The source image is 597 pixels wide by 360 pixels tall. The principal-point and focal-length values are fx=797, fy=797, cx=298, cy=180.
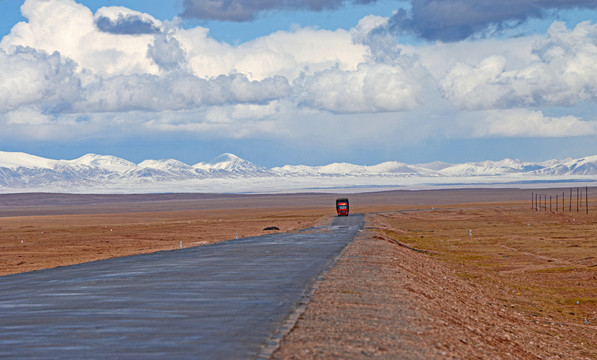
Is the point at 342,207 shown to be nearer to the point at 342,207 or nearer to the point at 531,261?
the point at 342,207

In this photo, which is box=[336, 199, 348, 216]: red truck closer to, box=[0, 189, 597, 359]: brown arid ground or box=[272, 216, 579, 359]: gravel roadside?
box=[0, 189, 597, 359]: brown arid ground

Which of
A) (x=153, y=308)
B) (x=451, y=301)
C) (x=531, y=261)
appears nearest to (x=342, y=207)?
(x=531, y=261)

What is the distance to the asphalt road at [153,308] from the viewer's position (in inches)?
538

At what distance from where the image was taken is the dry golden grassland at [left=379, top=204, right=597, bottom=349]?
30.1m

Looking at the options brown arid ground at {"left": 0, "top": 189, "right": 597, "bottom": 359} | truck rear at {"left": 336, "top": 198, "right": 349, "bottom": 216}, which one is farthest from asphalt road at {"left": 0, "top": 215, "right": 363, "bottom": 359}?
truck rear at {"left": 336, "top": 198, "right": 349, "bottom": 216}

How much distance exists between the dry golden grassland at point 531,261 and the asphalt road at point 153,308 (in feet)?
27.2

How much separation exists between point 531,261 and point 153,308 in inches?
1400

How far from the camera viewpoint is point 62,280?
2780 cm

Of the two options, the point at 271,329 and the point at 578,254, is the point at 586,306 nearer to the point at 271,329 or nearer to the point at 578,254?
the point at 271,329

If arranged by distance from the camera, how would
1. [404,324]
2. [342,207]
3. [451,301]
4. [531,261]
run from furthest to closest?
[342,207] < [531,261] < [451,301] < [404,324]

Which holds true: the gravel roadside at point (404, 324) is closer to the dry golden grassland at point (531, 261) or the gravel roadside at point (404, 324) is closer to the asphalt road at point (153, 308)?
the asphalt road at point (153, 308)

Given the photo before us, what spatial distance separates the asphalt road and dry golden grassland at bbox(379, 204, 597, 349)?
8302 mm

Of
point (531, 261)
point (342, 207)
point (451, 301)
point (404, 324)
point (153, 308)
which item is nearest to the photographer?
point (404, 324)

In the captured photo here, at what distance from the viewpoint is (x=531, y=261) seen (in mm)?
49562
